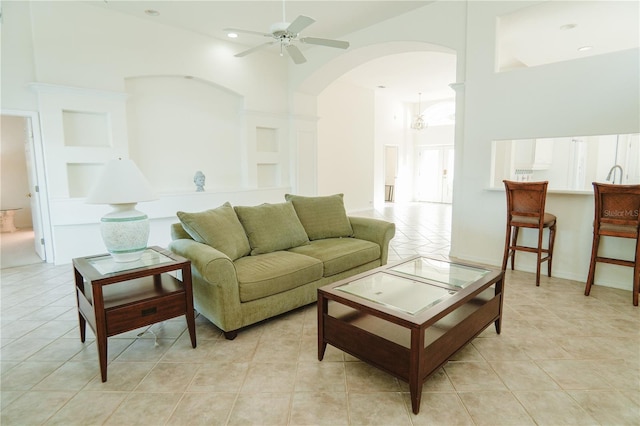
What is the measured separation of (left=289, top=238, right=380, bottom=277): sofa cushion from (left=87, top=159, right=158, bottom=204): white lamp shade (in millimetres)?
1431

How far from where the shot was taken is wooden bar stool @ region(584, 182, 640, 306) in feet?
9.57

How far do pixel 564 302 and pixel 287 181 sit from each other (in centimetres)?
493

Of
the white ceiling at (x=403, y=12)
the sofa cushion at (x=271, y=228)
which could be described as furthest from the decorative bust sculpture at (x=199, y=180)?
the sofa cushion at (x=271, y=228)

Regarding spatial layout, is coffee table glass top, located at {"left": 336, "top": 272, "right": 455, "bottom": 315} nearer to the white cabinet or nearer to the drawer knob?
the drawer knob

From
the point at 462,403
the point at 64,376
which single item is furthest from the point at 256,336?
the point at 462,403

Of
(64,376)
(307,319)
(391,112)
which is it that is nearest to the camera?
(64,376)

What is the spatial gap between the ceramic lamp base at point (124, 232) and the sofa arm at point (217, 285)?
0.37 metres

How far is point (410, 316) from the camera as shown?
1.71 meters

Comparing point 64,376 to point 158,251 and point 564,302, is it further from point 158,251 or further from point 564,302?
point 564,302

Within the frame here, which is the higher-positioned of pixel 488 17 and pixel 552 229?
pixel 488 17

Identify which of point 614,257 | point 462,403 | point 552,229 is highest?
point 552,229

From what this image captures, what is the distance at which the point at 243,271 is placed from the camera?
253cm

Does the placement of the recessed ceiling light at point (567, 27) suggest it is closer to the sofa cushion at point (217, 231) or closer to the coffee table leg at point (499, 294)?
the coffee table leg at point (499, 294)

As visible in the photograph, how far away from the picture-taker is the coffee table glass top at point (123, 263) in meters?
2.14
